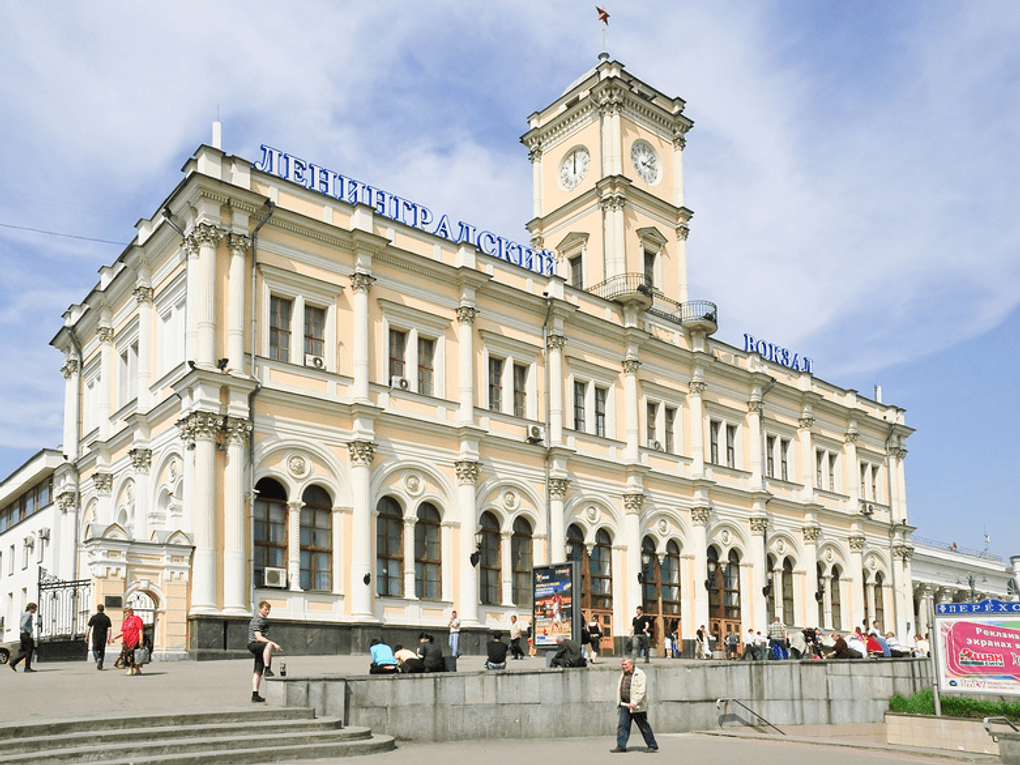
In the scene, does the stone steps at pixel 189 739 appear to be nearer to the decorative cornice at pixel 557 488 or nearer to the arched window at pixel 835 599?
the decorative cornice at pixel 557 488

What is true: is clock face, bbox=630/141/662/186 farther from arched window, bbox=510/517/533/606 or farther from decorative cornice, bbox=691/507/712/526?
arched window, bbox=510/517/533/606

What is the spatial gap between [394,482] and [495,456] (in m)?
4.18

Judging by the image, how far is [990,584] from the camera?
230ft

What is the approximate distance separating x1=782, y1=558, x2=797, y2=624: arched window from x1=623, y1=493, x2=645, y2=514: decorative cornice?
10856mm

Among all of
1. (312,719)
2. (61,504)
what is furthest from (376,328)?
(312,719)

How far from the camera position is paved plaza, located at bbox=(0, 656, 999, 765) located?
614 inches

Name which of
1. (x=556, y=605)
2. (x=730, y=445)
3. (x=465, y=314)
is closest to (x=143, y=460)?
(x=465, y=314)

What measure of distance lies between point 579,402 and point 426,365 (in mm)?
7058

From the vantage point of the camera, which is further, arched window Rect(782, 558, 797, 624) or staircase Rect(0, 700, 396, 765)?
arched window Rect(782, 558, 797, 624)

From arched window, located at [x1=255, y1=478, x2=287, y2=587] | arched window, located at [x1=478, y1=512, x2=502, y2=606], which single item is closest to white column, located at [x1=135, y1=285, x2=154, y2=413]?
arched window, located at [x1=255, y1=478, x2=287, y2=587]

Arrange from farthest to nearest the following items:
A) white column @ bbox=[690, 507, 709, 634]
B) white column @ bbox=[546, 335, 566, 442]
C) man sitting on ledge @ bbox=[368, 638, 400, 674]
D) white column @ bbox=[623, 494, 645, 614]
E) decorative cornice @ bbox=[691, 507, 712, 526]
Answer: decorative cornice @ bbox=[691, 507, 712, 526] → white column @ bbox=[690, 507, 709, 634] → white column @ bbox=[623, 494, 645, 614] → white column @ bbox=[546, 335, 566, 442] → man sitting on ledge @ bbox=[368, 638, 400, 674]

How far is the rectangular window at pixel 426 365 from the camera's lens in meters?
33.5

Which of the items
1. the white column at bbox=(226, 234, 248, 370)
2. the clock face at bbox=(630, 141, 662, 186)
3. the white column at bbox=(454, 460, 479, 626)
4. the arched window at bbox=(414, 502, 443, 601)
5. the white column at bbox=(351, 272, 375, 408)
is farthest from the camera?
the clock face at bbox=(630, 141, 662, 186)

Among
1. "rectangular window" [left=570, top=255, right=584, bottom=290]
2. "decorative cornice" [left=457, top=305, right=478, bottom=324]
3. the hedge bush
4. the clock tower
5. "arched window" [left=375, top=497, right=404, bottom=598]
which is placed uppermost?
the clock tower
